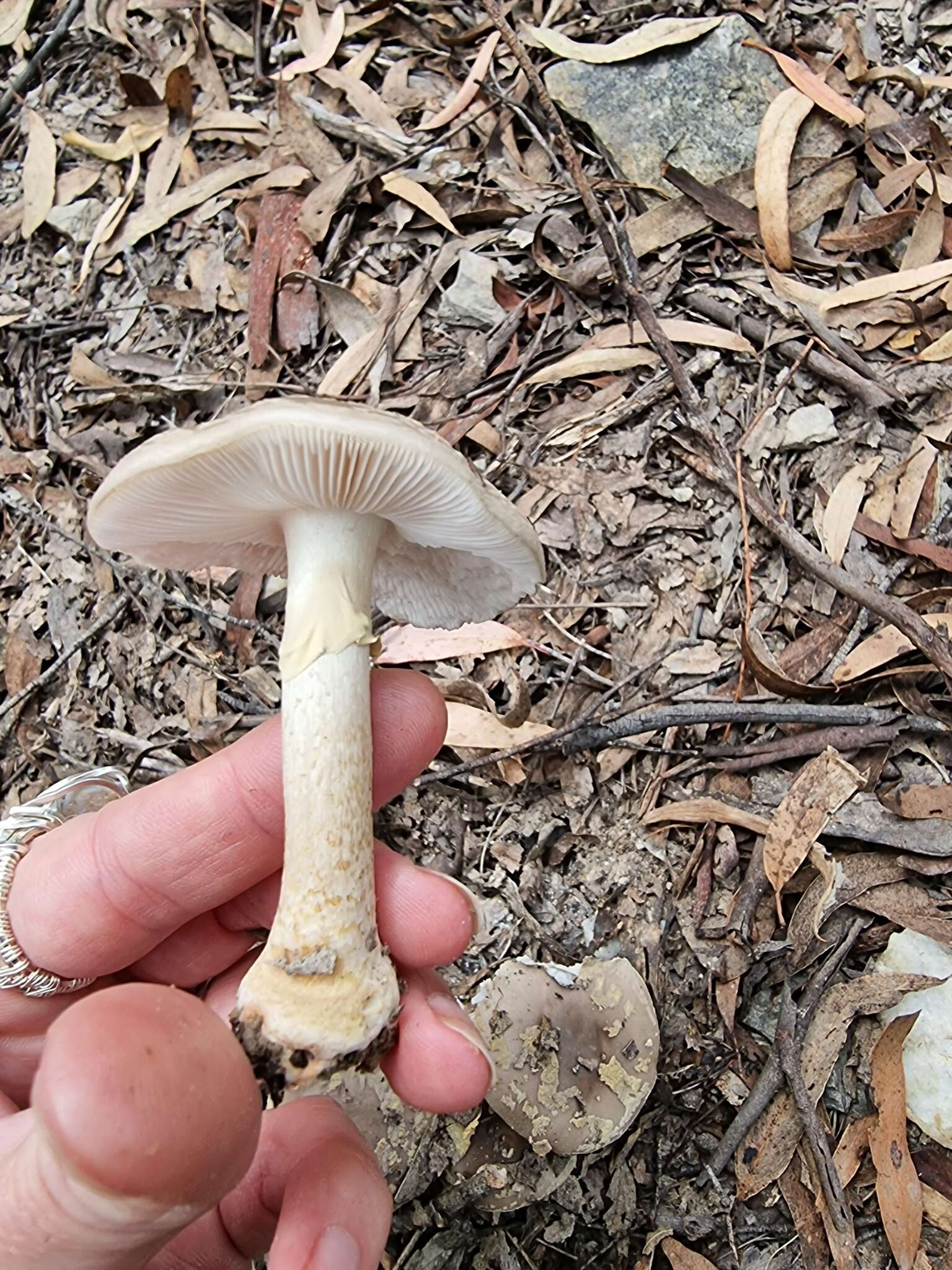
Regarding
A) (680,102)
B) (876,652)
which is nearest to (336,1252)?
(876,652)

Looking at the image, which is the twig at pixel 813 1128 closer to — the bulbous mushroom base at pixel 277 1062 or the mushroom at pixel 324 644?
the mushroom at pixel 324 644

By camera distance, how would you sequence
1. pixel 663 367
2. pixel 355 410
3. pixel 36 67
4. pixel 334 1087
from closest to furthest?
pixel 355 410 < pixel 334 1087 < pixel 663 367 < pixel 36 67

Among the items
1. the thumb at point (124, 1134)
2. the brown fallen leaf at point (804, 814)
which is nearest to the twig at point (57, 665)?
the thumb at point (124, 1134)

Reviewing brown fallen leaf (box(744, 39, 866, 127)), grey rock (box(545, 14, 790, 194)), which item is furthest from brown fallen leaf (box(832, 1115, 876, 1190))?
brown fallen leaf (box(744, 39, 866, 127))

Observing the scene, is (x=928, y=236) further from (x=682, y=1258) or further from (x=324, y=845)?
(x=682, y=1258)

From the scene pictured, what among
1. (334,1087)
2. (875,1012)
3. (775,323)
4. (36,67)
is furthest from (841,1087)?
(36,67)

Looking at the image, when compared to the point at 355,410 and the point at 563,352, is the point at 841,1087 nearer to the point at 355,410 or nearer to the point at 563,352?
the point at 355,410
